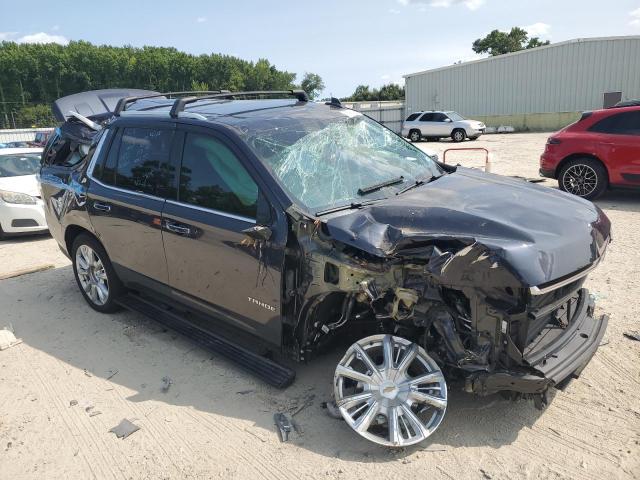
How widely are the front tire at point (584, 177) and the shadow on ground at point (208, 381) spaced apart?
6.92 metres

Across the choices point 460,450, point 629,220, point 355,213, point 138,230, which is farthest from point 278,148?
point 629,220

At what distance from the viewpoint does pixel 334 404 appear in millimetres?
3334

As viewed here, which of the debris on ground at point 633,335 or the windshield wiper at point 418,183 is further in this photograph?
the debris on ground at point 633,335

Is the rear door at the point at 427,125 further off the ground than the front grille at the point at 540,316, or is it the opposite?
the rear door at the point at 427,125

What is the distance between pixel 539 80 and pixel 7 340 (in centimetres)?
3251

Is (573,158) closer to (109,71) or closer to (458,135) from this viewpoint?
(458,135)

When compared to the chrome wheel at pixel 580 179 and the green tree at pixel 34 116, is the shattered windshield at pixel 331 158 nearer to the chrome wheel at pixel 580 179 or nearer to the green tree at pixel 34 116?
A: the chrome wheel at pixel 580 179

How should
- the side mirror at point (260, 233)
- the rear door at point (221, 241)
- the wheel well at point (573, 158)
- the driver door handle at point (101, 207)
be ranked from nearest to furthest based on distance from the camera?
the side mirror at point (260, 233)
the rear door at point (221, 241)
the driver door handle at point (101, 207)
the wheel well at point (573, 158)

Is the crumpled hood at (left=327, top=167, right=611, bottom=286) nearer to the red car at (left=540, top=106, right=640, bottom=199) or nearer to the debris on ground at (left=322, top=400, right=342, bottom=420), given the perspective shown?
the debris on ground at (left=322, top=400, right=342, bottom=420)

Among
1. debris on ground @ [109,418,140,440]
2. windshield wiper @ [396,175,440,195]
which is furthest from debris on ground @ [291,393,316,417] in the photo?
windshield wiper @ [396,175,440,195]

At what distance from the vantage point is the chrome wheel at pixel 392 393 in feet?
9.55

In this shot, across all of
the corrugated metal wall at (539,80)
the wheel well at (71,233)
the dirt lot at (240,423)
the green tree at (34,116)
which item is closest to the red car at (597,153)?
the dirt lot at (240,423)

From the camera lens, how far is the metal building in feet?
94.1

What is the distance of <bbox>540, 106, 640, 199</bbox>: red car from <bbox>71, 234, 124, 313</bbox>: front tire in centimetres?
783
